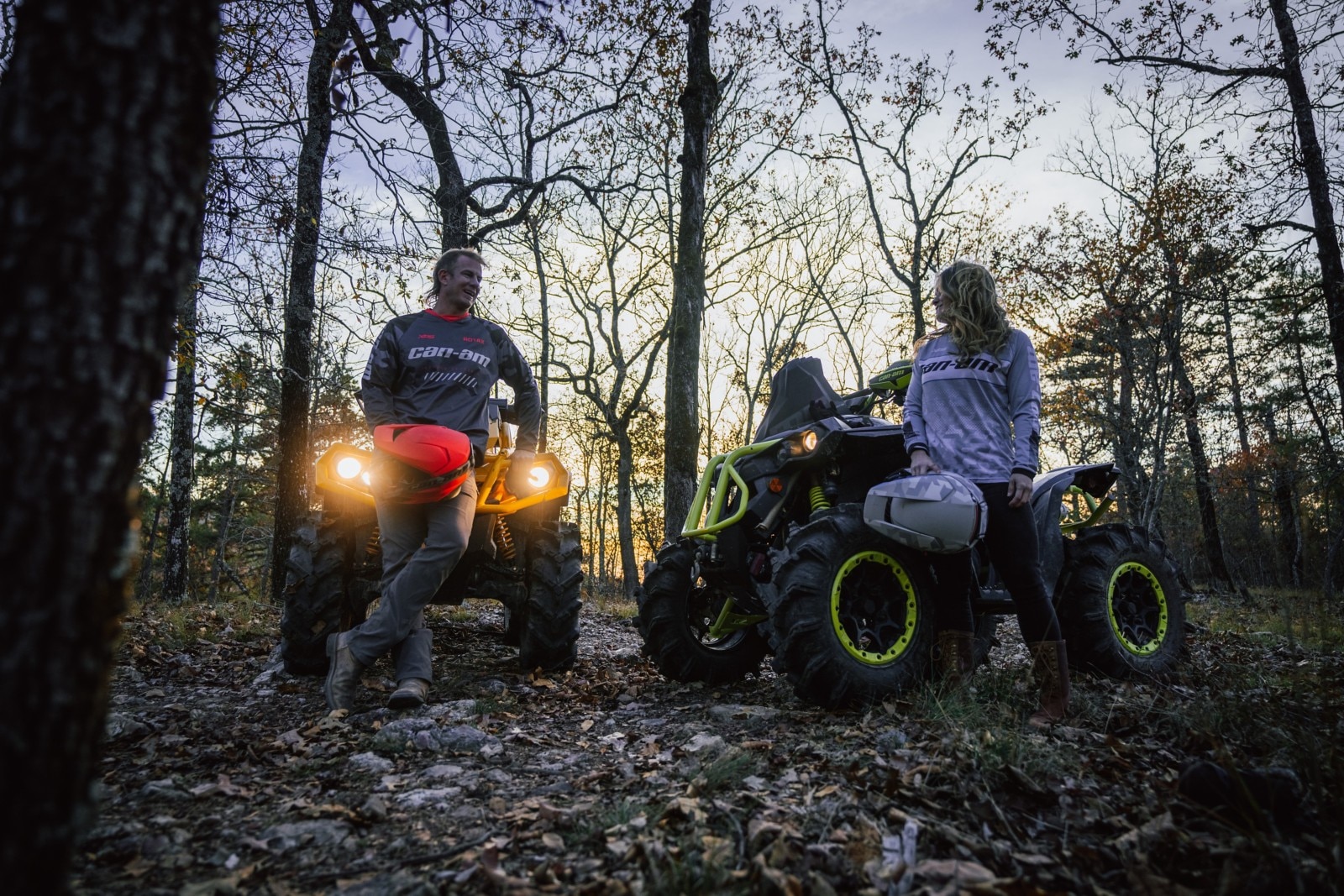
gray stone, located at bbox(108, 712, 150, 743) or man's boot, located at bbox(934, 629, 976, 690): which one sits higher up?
man's boot, located at bbox(934, 629, 976, 690)

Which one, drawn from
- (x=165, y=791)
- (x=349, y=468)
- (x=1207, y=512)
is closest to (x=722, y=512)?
(x=349, y=468)

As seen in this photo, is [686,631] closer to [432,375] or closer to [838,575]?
[838,575]

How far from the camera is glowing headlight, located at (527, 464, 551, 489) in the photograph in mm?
4746

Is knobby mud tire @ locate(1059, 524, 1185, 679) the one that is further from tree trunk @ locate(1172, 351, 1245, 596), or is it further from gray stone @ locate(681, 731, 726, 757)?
tree trunk @ locate(1172, 351, 1245, 596)

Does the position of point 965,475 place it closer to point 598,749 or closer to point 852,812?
point 852,812

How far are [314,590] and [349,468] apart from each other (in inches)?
31.6

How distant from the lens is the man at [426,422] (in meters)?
3.83

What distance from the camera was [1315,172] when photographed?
11.1 m

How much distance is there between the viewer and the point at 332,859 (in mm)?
2018

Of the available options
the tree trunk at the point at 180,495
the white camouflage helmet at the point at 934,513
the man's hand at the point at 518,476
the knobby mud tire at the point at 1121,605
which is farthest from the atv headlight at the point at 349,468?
the tree trunk at the point at 180,495

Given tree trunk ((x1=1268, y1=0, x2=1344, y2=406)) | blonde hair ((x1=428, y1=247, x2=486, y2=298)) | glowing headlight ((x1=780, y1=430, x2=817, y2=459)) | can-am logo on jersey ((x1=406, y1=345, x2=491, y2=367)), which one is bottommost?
glowing headlight ((x1=780, y1=430, x2=817, y2=459))

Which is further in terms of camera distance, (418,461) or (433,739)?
(418,461)

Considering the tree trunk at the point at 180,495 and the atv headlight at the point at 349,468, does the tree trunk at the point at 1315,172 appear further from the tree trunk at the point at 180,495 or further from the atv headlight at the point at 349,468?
the tree trunk at the point at 180,495

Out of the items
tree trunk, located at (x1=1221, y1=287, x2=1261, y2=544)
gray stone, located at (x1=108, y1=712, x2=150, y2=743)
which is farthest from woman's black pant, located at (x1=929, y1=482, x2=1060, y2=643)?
tree trunk, located at (x1=1221, y1=287, x2=1261, y2=544)
